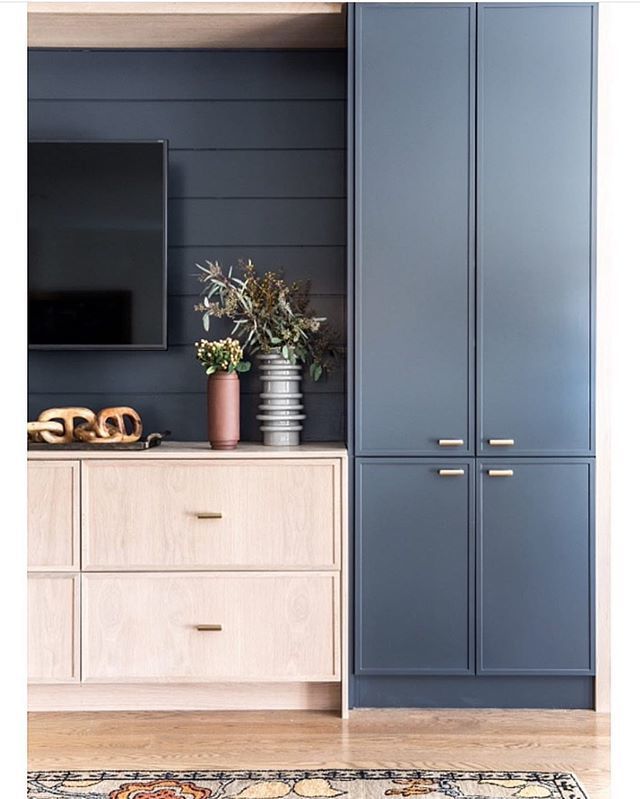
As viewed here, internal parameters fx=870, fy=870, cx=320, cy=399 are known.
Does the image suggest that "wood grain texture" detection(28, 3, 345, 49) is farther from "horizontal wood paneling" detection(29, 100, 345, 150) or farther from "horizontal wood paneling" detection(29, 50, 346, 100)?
"horizontal wood paneling" detection(29, 100, 345, 150)

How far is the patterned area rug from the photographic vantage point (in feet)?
7.31

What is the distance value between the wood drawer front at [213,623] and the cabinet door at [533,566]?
0.51 meters

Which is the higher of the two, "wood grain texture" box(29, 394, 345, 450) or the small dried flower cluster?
the small dried flower cluster

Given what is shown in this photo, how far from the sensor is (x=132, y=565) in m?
2.78

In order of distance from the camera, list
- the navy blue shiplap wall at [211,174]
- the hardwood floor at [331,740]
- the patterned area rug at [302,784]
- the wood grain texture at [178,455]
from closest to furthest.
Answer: the patterned area rug at [302,784]
the hardwood floor at [331,740]
the wood grain texture at [178,455]
the navy blue shiplap wall at [211,174]

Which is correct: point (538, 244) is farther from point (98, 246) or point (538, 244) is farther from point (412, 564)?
point (98, 246)

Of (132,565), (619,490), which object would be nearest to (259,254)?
(132,565)

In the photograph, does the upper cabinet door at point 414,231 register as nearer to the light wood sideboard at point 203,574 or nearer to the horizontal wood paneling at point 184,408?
the light wood sideboard at point 203,574

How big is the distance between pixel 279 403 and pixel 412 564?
27.7 inches

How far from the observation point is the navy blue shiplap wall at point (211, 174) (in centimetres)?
324

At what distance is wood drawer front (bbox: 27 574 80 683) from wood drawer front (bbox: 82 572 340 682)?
41mm

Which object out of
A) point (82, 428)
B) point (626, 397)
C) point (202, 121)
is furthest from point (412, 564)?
point (626, 397)

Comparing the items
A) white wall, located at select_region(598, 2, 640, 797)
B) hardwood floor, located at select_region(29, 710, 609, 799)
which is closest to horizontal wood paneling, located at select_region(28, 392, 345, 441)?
hardwood floor, located at select_region(29, 710, 609, 799)

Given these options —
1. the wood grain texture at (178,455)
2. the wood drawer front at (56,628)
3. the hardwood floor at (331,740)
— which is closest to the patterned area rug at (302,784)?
the hardwood floor at (331,740)
